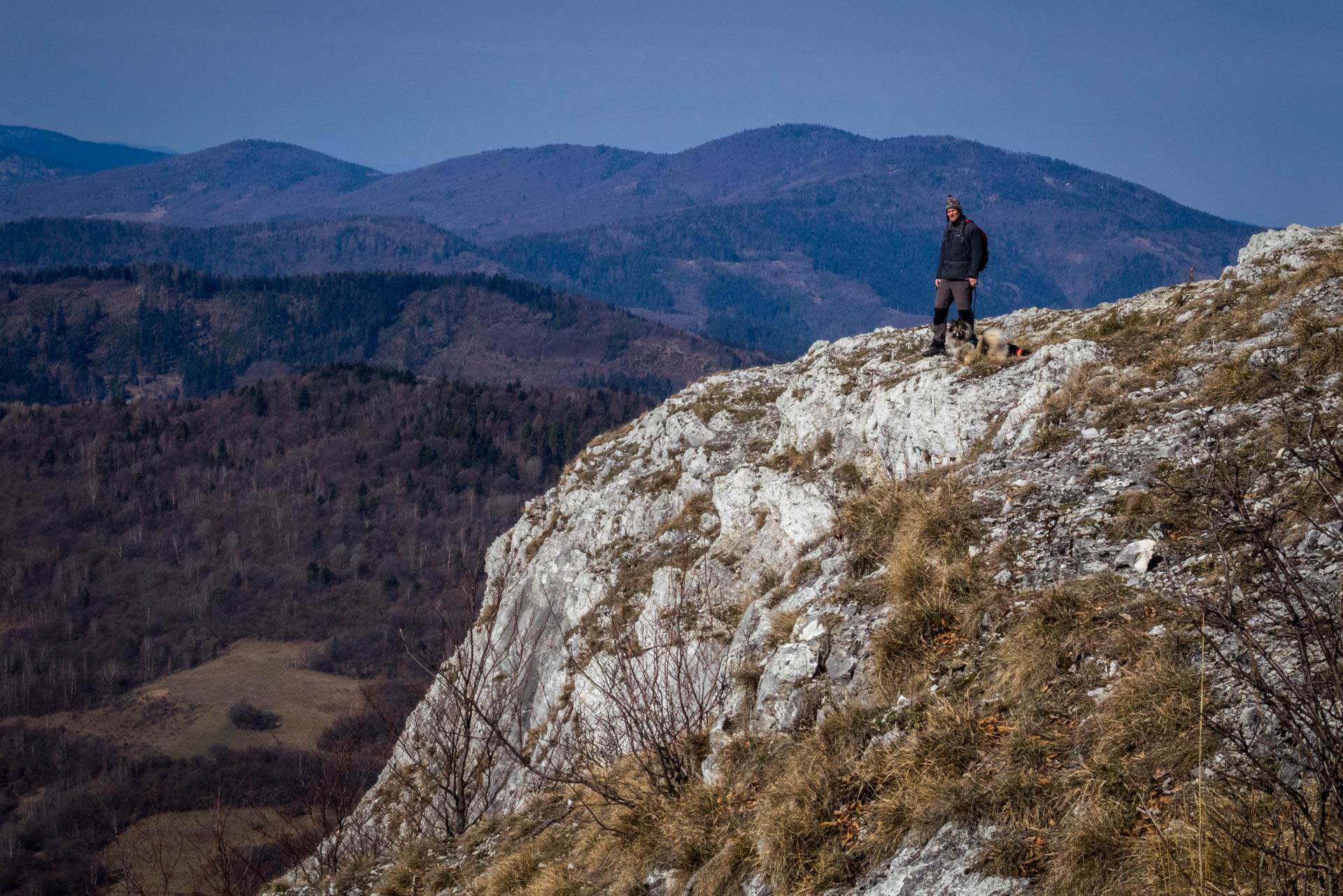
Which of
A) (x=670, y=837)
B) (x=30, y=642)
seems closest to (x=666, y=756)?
(x=670, y=837)

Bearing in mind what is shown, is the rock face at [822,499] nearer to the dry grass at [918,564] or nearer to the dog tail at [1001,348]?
the dry grass at [918,564]

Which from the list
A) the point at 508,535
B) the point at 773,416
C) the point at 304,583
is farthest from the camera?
the point at 304,583

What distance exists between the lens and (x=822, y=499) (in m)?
15.8

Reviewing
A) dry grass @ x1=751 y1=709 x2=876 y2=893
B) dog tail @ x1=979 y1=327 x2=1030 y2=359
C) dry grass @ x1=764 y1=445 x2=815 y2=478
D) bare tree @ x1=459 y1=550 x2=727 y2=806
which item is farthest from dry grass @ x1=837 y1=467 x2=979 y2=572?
dry grass @ x1=764 y1=445 x2=815 y2=478

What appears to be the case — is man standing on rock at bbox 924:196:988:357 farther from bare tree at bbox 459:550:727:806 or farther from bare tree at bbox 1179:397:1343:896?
bare tree at bbox 1179:397:1343:896

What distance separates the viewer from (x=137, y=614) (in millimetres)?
160625

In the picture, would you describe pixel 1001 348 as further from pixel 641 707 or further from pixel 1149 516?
pixel 641 707

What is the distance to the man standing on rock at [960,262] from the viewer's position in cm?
1609

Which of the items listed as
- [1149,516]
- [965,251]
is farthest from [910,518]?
[965,251]

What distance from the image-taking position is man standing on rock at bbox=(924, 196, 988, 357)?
1609 centimetres

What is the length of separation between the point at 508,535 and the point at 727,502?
17992mm

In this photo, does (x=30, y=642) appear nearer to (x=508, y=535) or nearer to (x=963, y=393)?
(x=508, y=535)

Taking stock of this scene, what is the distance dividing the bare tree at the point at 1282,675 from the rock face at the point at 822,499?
77cm

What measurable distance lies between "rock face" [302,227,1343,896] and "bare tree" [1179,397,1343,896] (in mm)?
770
